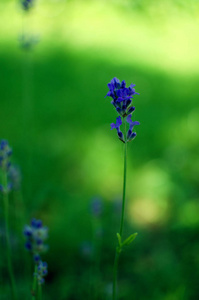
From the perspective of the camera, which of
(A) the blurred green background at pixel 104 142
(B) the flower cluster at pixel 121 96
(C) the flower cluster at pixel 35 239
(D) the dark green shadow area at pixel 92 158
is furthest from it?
(D) the dark green shadow area at pixel 92 158

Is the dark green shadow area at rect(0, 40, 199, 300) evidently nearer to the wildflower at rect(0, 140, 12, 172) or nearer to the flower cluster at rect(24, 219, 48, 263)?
the flower cluster at rect(24, 219, 48, 263)

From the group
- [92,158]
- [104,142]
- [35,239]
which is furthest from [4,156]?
[104,142]

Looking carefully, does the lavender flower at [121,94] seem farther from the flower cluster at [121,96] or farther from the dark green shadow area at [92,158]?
the dark green shadow area at [92,158]

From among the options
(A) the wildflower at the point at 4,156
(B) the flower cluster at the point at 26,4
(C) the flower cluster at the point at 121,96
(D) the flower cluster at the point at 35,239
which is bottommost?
(D) the flower cluster at the point at 35,239

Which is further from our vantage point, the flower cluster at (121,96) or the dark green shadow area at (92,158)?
the dark green shadow area at (92,158)

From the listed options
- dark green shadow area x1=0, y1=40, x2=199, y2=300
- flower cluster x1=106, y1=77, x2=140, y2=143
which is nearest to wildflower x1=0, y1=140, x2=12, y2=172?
flower cluster x1=106, y1=77, x2=140, y2=143

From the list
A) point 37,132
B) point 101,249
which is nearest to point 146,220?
point 101,249

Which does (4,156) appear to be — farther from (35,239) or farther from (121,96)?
(121,96)

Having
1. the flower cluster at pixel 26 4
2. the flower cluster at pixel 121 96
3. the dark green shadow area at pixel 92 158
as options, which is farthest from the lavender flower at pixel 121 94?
the flower cluster at pixel 26 4
